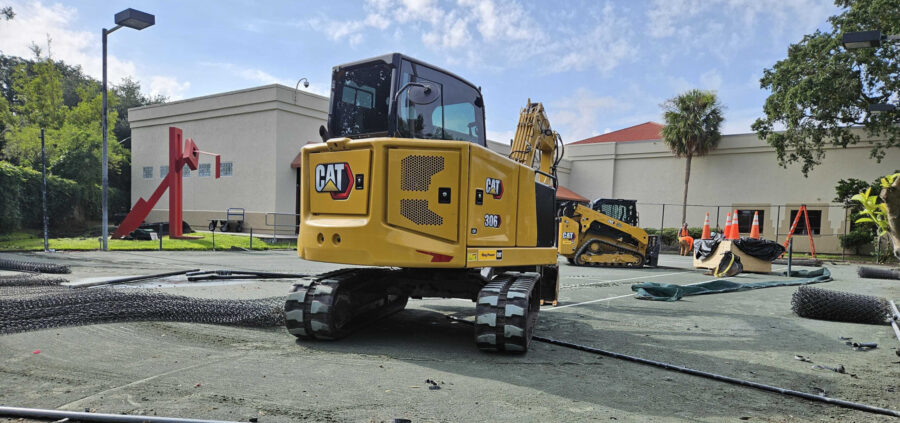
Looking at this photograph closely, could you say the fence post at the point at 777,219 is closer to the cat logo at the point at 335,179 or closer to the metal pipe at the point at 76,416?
the cat logo at the point at 335,179

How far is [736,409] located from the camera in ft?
12.1

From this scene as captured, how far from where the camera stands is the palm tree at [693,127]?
1315 inches

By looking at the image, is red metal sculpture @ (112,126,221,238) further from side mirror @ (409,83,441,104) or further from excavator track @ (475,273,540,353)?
Result: excavator track @ (475,273,540,353)

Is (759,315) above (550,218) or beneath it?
beneath

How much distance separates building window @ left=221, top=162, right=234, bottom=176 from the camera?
26853 mm

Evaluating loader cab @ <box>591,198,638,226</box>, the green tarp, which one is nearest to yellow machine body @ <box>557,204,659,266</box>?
loader cab @ <box>591,198,638,226</box>

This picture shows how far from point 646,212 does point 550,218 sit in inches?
1258

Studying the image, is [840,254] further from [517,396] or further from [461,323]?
[517,396]

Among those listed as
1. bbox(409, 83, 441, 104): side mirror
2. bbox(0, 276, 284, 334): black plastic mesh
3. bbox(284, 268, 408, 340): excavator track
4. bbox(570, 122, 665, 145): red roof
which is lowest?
bbox(0, 276, 284, 334): black plastic mesh

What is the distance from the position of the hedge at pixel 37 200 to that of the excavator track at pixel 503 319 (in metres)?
22.9

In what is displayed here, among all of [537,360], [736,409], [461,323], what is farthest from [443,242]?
[736,409]

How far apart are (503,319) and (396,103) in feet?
7.54

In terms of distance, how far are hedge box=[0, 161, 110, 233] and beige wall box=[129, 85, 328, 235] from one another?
4.40 metres

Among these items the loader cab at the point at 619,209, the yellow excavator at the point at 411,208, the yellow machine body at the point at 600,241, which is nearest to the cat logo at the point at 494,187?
the yellow excavator at the point at 411,208
